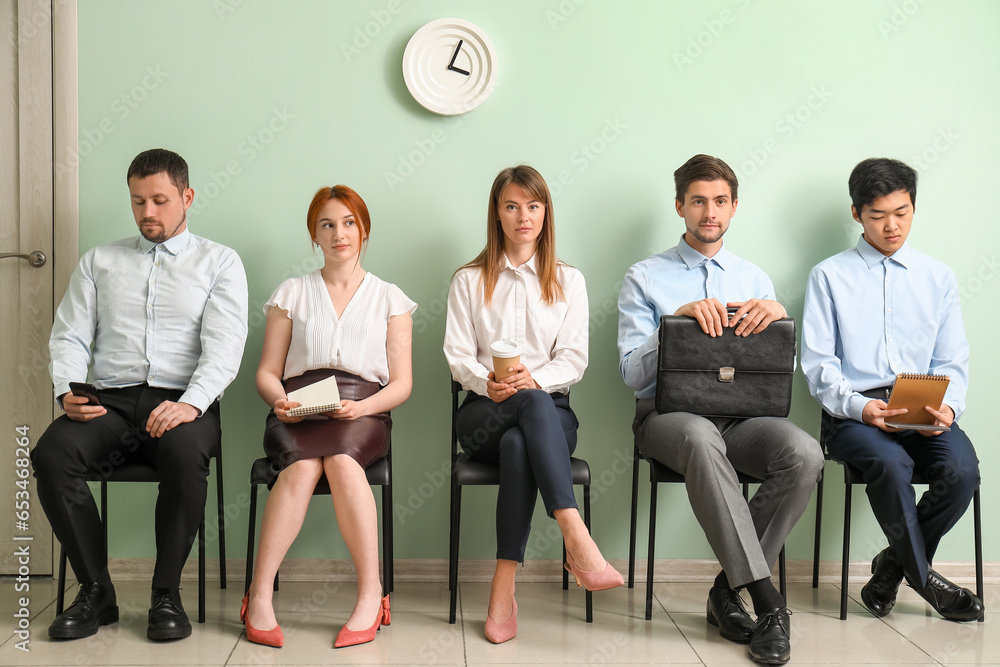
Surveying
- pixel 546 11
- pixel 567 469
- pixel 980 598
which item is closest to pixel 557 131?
pixel 546 11

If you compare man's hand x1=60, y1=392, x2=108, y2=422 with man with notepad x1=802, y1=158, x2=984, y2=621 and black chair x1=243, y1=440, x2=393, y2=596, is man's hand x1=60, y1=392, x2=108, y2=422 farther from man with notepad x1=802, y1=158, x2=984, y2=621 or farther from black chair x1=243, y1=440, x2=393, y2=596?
man with notepad x1=802, y1=158, x2=984, y2=621

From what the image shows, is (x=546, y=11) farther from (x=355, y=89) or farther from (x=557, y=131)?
(x=355, y=89)

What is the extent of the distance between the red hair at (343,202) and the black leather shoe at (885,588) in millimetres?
2024

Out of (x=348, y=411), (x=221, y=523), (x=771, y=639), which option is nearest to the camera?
(x=771, y=639)

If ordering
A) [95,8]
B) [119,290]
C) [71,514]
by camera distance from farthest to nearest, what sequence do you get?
[95,8]
[119,290]
[71,514]

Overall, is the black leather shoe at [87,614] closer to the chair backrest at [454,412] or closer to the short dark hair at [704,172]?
the chair backrest at [454,412]

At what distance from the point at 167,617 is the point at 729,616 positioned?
1.60m

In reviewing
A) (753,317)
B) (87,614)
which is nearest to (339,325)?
(87,614)

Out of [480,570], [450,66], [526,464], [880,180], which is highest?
[450,66]

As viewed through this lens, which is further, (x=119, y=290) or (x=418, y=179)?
(x=418, y=179)

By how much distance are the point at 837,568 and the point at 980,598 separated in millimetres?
461

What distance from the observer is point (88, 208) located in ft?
8.35

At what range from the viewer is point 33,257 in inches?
98.8

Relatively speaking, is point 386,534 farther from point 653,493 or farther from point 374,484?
point 653,493
